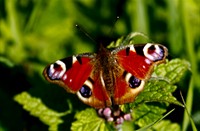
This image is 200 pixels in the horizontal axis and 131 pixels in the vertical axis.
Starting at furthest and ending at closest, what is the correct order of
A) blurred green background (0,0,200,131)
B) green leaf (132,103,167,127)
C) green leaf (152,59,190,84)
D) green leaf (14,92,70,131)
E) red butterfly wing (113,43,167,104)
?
blurred green background (0,0,200,131) < green leaf (14,92,70,131) < green leaf (152,59,190,84) < green leaf (132,103,167,127) < red butterfly wing (113,43,167,104)

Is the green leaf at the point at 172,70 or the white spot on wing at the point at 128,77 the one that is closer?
the white spot on wing at the point at 128,77

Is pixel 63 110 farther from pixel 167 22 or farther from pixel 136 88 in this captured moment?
pixel 167 22

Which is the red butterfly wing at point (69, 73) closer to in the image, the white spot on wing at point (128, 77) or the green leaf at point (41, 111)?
the white spot on wing at point (128, 77)

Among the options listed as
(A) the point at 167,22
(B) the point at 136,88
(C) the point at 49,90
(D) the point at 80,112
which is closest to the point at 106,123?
(D) the point at 80,112

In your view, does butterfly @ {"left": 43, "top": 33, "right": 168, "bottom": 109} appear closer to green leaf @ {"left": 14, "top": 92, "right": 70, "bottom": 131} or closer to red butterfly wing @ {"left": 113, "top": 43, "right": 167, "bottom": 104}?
red butterfly wing @ {"left": 113, "top": 43, "right": 167, "bottom": 104}

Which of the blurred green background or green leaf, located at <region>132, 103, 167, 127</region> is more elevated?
the blurred green background

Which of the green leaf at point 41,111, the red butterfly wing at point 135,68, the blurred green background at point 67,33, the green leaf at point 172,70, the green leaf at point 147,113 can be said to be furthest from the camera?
the blurred green background at point 67,33

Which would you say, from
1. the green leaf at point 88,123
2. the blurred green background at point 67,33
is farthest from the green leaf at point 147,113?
the blurred green background at point 67,33

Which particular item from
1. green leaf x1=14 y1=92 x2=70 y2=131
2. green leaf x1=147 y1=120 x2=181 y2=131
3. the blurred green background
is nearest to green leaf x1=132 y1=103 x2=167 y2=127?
green leaf x1=147 y1=120 x2=181 y2=131

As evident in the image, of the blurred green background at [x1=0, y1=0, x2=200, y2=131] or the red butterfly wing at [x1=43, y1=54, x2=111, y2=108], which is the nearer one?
the red butterfly wing at [x1=43, y1=54, x2=111, y2=108]
